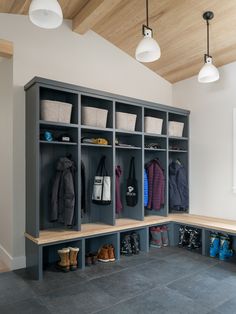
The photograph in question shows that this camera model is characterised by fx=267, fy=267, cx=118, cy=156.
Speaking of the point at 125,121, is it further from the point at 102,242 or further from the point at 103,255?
the point at 103,255

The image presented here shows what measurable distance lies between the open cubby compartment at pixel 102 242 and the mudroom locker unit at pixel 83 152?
0.01m

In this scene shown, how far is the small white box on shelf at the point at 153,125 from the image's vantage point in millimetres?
4184

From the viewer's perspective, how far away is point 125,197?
13.7ft

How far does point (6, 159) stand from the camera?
11.8ft

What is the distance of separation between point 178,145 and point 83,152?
6.23 feet

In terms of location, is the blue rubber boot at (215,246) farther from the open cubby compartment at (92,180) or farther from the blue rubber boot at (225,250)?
the open cubby compartment at (92,180)

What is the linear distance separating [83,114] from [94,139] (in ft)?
1.25

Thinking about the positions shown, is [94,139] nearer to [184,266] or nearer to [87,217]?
[87,217]

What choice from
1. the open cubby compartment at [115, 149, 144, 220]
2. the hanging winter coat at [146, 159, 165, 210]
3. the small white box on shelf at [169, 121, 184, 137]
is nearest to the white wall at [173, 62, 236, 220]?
the small white box on shelf at [169, 121, 184, 137]

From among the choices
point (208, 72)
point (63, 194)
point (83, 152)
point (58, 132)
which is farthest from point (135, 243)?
point (208, 72)

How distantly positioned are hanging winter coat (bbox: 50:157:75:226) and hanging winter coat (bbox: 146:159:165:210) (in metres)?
1.42

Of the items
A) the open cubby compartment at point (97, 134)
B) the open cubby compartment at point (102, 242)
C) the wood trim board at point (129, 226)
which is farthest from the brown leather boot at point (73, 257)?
the open cubby compartment at point (97, 134)

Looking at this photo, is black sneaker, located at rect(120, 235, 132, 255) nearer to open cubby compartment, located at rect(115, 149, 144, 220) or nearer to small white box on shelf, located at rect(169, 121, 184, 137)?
open cubby compartment, located at rect(115, 149, 144, 220)

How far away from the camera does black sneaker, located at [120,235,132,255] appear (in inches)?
150
